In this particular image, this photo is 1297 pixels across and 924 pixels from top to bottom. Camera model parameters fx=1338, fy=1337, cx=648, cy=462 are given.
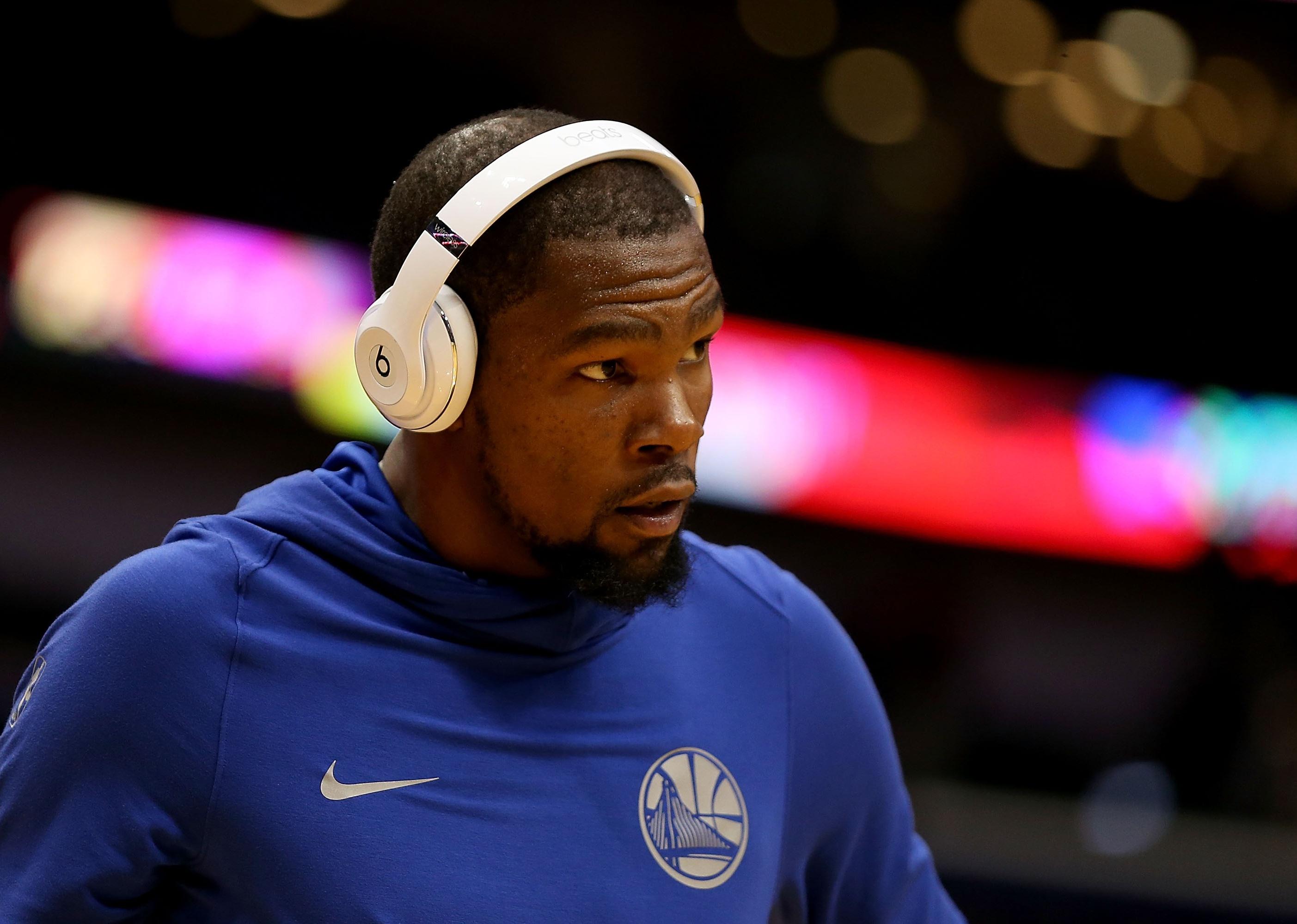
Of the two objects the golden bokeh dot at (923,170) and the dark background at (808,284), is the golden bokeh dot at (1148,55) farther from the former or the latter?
the golden bokeh dot at (923,170)

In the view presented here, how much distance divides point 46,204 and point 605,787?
3.91 meters

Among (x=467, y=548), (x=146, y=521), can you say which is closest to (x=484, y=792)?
(x=467, y=548)

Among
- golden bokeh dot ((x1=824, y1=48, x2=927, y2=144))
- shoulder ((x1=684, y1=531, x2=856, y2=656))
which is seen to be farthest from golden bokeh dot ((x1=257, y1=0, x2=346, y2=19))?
shoulder ((x1=684, y1=531, x2=856, y2=656))

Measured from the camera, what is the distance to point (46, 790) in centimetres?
123

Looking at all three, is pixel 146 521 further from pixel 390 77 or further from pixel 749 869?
pixel 749 869

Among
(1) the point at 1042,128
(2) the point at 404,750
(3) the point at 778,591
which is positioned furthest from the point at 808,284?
(2) the point at 404,750

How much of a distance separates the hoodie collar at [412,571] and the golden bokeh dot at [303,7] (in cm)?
357

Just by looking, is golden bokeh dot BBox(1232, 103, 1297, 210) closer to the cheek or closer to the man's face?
the man's face

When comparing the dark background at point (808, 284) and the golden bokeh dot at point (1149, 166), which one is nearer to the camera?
the dark background at point (808, 284)

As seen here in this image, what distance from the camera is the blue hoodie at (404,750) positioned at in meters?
1.25

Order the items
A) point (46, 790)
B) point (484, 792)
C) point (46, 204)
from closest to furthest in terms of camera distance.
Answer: point (46, 790), point (484, 792), point (46, 204)

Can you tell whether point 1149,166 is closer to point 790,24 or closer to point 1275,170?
point 1275,170

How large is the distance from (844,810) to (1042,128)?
4.10 m

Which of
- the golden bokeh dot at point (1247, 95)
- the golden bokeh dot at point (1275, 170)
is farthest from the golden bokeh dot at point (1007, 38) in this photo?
the golden bokeh dot at point (1275, 170)
